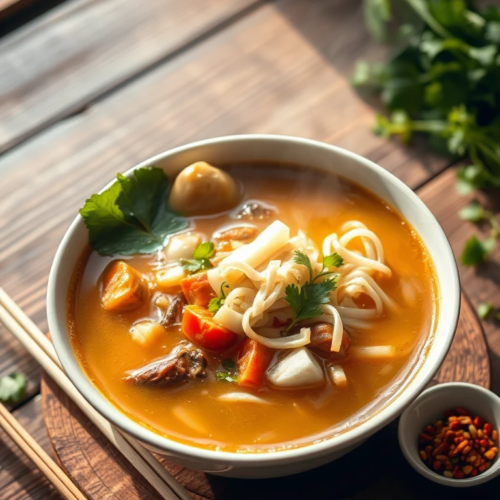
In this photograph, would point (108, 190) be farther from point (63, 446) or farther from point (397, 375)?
point (397, 375)

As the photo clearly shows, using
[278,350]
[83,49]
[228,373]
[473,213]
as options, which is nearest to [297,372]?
[278,350]

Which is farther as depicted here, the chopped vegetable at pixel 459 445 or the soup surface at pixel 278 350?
the chopped vegetable at pixel 459 445

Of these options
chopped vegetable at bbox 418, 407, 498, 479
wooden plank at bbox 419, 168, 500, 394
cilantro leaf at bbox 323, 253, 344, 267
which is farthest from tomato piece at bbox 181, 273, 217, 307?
wooden plank at bbox 419, 168, 500, 394

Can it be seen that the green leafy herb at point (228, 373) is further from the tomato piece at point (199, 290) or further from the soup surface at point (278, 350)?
the tomato piece at point (199, 290)

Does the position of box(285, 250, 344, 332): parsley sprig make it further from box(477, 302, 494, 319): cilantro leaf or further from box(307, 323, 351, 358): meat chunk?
box(477, 302, 494, 319): cilantro leaf

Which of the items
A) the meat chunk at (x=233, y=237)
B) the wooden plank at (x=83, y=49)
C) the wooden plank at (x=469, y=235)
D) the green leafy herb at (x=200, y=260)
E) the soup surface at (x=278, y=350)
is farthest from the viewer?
the wooden plank at (x=83, y=49)

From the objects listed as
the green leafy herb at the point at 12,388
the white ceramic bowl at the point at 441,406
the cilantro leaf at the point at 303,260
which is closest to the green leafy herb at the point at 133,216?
the cilantro leaf at the point at 303,260
